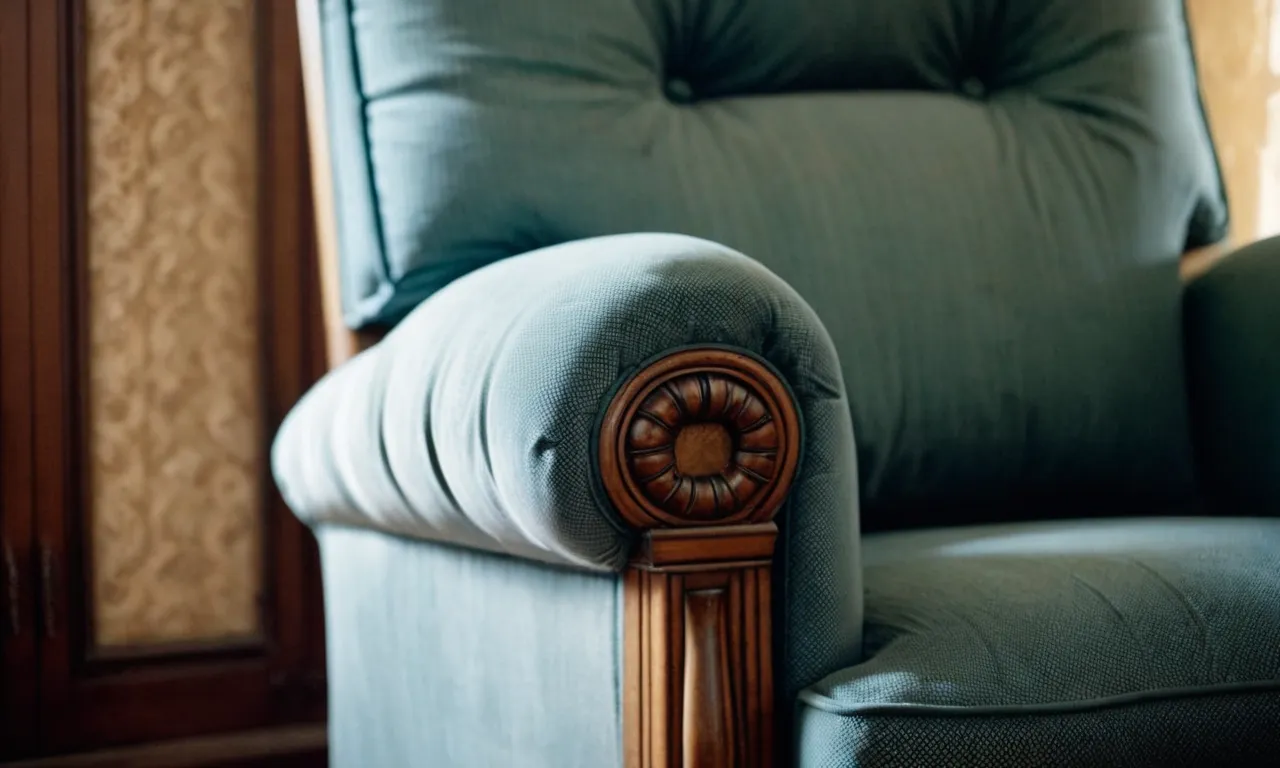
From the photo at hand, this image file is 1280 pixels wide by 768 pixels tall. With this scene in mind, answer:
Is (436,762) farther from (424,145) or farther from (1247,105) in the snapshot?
(1247,105)

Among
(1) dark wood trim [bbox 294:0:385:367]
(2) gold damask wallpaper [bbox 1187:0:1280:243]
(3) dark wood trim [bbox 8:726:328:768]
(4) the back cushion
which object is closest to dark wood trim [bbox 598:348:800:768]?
(4) the back cushion

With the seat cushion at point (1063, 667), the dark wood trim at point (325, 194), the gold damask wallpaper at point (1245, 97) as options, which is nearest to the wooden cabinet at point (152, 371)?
the dark wood trim at point (325, 194)

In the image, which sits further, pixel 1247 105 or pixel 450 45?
pixel 1247 105

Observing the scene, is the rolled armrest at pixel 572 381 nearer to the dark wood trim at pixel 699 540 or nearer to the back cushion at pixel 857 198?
the dark wood trim at pixel 699 540

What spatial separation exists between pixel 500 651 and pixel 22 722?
2.94 ft

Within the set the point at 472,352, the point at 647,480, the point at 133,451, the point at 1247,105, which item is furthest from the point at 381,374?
the point at 1247,105

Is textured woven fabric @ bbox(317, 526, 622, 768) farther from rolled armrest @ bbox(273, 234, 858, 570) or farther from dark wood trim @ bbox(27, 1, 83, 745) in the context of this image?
dark wood trim @ bbox(27, 1, 83, 745)

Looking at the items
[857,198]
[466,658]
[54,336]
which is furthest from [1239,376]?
[54,336]

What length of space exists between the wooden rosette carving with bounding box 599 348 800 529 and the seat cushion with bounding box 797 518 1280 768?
0.09m

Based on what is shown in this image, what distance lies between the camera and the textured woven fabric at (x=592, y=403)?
1.78 feet

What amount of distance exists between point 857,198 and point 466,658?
48cm

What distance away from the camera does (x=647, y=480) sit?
1.79 feet

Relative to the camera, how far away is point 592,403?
0.54m

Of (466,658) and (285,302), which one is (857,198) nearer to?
(466,658)
